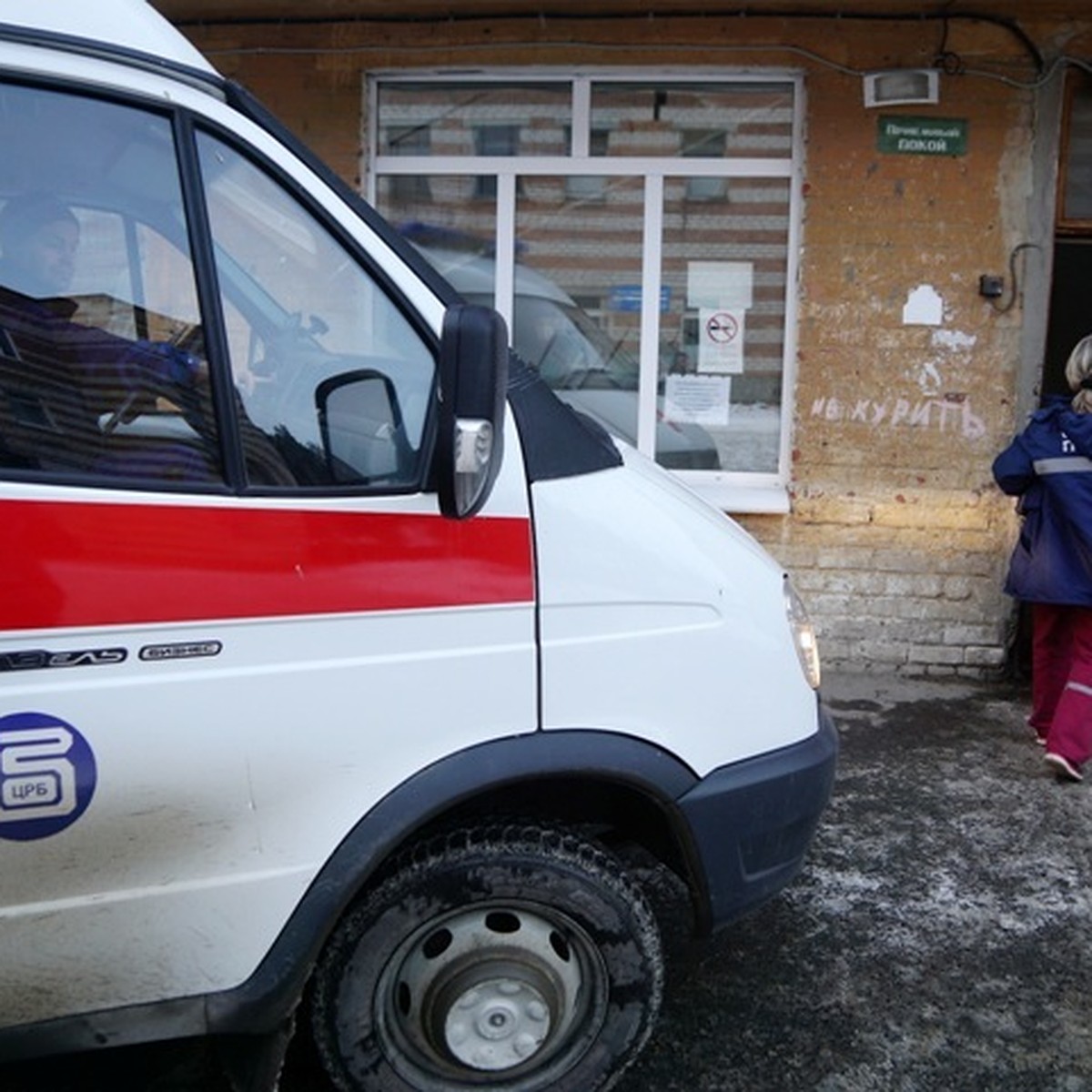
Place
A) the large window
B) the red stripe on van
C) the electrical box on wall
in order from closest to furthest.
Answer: the red stripe on van
the electrical box on wall
the large window

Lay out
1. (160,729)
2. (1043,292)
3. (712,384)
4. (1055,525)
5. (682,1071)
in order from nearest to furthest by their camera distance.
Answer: (160,729)
(682,1071)
(1055,525)
(1043,292)
(712,384)

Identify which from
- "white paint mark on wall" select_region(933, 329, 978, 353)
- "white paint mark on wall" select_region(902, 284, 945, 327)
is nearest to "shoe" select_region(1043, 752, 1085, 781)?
"white paint mark on wall" select_region(933, 329, 978, 353)

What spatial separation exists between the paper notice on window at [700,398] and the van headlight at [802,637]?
3.45m

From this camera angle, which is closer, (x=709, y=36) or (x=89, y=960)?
(x=89, y=960)

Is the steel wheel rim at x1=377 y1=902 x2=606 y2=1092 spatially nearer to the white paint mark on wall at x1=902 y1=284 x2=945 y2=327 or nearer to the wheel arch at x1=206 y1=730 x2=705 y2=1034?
the wheel arch at x1=206 y1=730 x2=705 y2=1034

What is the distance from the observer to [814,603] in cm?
625

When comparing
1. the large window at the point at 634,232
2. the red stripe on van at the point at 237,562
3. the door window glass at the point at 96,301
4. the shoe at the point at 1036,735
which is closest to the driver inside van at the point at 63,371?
the door window glass at the point at 96,301

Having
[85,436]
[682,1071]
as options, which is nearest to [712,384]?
[682,1071]

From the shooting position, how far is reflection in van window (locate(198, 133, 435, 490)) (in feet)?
7.61

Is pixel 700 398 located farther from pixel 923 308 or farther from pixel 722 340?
pixel 923 308

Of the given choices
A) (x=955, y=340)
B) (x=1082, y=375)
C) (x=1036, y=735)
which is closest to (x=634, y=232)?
(x=955, y=340)

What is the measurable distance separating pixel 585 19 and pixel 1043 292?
270 cm

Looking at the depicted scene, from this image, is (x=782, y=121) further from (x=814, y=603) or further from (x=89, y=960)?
(x=89, y=960)

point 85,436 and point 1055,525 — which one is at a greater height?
point 85,436
